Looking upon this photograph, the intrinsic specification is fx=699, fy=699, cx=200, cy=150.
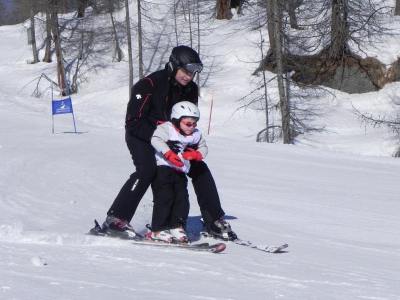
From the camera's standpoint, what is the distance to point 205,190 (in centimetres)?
606

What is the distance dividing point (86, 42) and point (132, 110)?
31.8 metres

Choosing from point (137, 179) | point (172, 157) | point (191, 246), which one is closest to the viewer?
point (191, 246)

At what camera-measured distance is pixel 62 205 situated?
7.50 metres

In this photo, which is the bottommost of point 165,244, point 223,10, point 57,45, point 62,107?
point 57,45

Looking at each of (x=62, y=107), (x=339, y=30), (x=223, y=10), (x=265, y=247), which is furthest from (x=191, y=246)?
(x=223, y=10)

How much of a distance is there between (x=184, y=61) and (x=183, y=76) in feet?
0.48

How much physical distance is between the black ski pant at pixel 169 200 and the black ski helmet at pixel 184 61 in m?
0.82

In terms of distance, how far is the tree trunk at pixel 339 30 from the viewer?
27.3m

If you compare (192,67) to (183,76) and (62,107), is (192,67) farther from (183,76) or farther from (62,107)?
(62,107)

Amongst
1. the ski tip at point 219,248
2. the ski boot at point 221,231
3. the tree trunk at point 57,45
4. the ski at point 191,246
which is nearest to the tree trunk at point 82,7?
the tree trunk at point 57,45

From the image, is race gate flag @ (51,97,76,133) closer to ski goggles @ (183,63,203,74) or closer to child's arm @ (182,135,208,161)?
child's arm @ (182,135,208,161)

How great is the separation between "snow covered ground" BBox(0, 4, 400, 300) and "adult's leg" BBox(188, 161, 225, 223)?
1.66 feet

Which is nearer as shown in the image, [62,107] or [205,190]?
[205,190]

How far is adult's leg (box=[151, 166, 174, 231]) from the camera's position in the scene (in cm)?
570
